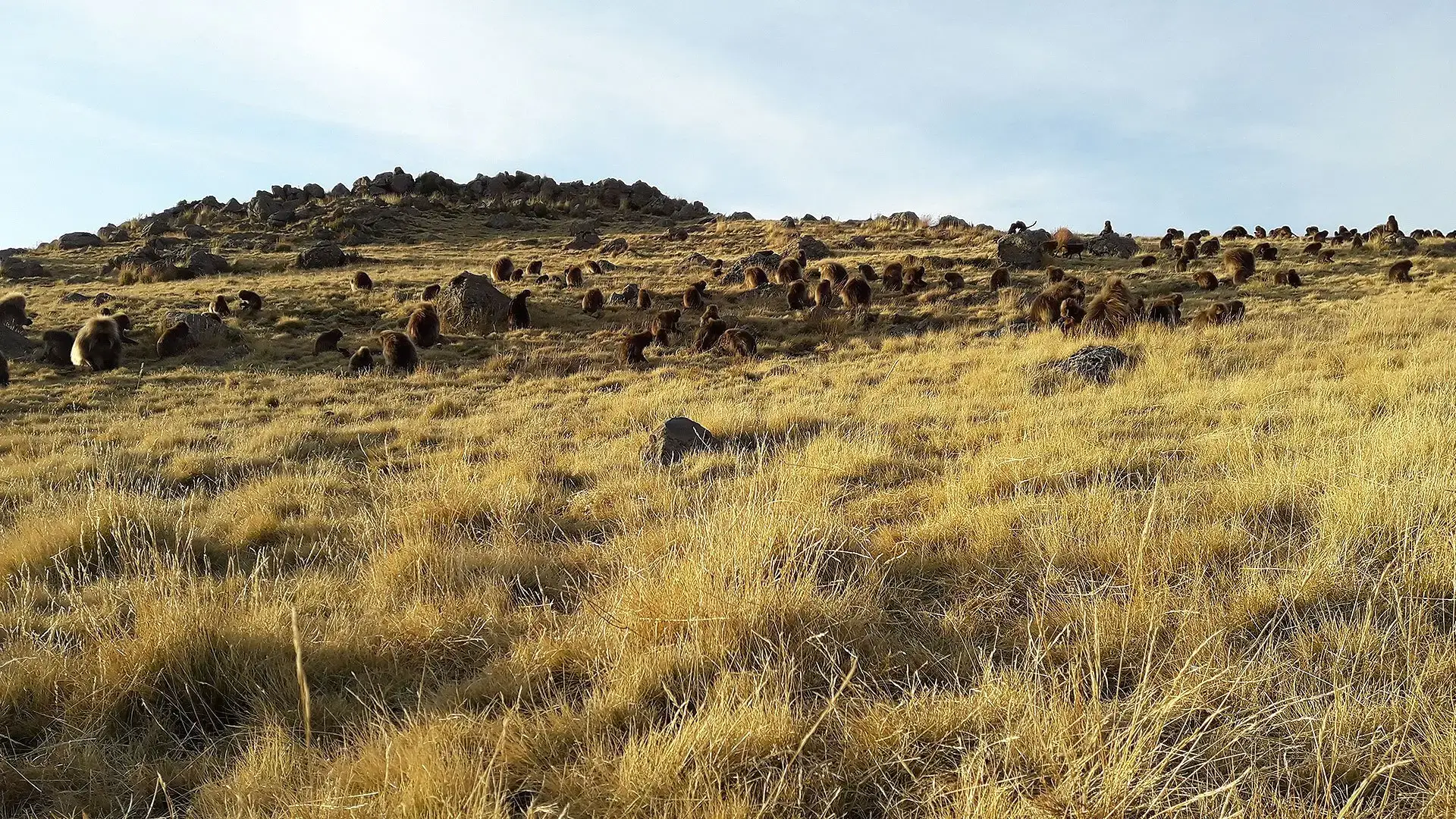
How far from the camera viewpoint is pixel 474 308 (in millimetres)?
17453

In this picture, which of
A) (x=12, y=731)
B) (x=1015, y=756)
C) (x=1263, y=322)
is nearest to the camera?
(x=1015, y=756)

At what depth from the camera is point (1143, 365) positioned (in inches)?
332

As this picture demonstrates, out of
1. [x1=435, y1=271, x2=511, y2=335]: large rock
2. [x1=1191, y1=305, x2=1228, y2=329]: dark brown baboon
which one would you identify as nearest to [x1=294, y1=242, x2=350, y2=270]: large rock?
[x1=435, y1=271, x2=511, y2=335]: large rock

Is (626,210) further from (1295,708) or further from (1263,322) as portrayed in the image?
(1295,708)

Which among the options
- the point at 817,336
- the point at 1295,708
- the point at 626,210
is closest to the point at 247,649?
the point at 1295,708

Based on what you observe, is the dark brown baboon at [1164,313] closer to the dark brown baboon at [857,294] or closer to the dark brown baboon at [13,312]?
the dark brown baboon at [857,294]

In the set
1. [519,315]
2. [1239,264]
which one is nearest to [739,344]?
[519,315]

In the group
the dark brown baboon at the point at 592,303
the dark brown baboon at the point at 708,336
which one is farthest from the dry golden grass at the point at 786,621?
the dark brown baboon at the point at 592,303

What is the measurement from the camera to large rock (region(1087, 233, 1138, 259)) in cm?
2328

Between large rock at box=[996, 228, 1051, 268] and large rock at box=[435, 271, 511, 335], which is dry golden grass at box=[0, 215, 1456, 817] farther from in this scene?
large rock at box=[996, 228, 1051, 268]

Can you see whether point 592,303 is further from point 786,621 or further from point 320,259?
point 786,621

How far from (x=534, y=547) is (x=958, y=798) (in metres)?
2.72

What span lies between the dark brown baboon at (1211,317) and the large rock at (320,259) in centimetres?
2846

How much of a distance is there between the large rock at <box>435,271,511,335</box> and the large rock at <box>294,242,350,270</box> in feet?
43.0
